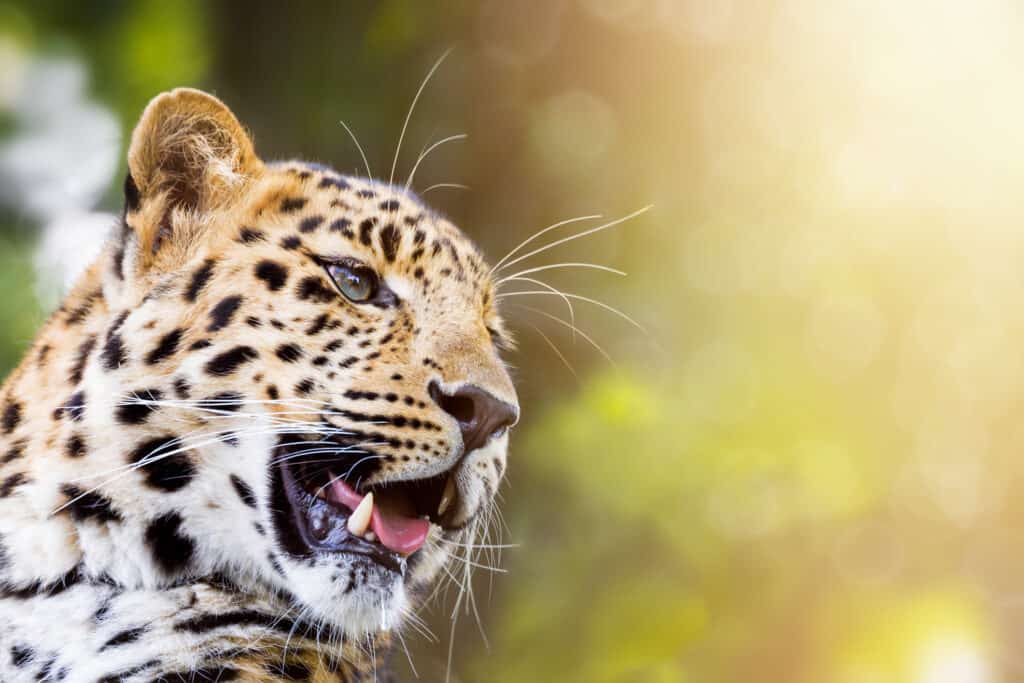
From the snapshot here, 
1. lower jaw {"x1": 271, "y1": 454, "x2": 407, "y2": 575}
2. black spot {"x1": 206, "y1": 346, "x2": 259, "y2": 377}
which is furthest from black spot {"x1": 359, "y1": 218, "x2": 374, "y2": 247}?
lower jaw {"x1": 271, "y1": 454, "x2": 407, "y2": 575}

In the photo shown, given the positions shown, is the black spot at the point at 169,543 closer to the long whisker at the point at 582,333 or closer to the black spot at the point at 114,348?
the black spot at the point at 114,348

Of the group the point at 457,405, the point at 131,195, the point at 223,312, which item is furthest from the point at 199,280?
the point at 457,405

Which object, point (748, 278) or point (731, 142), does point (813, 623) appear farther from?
point (731, 142)

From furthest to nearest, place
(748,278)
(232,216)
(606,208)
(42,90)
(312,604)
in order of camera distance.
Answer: (748,278) → (606,208) → (42,90) → (232,216) → (312,604)

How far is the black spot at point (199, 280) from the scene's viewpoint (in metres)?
1.38

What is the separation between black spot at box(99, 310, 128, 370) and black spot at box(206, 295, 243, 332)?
115 mm

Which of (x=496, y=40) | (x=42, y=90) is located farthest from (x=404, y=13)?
(x=42, y=90)

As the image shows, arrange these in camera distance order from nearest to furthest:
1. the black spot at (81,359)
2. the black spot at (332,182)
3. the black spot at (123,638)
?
the black spot at (123,638), the black spot at (81,359), the black spot at (332,182)

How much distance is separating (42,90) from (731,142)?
1.72m

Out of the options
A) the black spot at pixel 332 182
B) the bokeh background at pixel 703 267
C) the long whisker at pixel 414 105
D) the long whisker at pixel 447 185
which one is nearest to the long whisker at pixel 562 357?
the bokeh background at pixel 703 267

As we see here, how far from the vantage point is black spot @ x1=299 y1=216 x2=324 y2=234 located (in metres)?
1.49

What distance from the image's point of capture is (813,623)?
2855mm

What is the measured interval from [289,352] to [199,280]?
165mm

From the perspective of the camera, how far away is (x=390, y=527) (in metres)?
1.34
